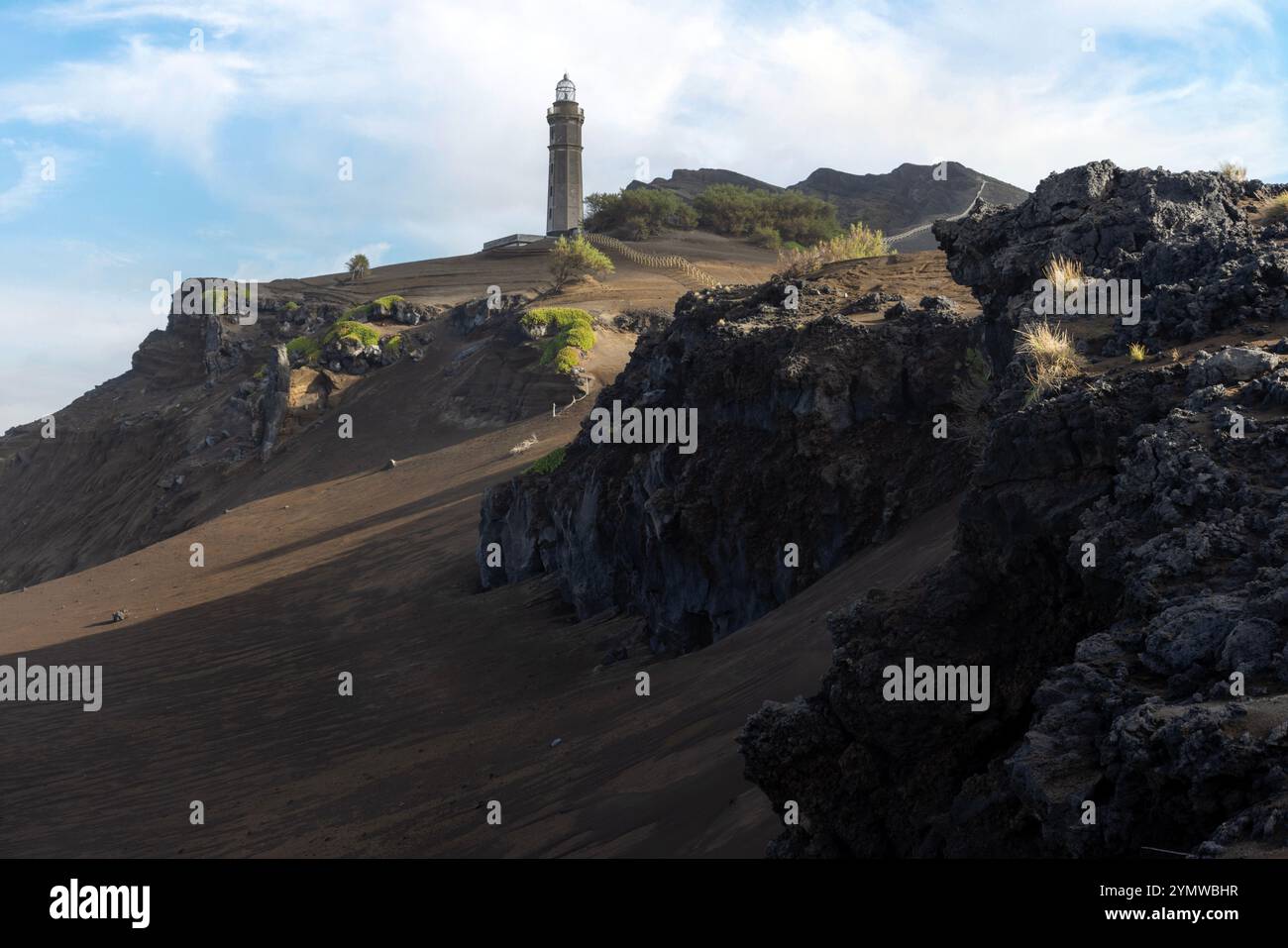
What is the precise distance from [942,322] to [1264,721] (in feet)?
34.5

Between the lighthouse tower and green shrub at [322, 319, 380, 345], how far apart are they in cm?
2018

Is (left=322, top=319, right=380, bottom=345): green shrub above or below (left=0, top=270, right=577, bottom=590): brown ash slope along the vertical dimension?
above

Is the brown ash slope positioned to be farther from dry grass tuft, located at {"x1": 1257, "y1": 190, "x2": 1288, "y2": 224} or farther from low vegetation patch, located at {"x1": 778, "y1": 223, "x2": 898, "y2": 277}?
dry grass tuft, located at {"x1": 1257, "y1": 190, "x2": 1288, "y2": 224}

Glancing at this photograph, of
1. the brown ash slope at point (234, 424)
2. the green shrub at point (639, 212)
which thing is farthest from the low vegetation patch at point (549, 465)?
the green shrub at point (639, 212)

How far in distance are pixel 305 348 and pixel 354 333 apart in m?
1.85

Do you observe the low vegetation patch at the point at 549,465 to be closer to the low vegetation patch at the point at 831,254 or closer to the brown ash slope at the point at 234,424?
the low vegetation patch at the point at 831,254

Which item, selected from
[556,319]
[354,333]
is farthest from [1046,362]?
[354,333]

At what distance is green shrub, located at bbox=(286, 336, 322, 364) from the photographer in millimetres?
41406

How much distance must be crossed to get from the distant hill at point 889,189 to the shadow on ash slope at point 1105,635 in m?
60.5

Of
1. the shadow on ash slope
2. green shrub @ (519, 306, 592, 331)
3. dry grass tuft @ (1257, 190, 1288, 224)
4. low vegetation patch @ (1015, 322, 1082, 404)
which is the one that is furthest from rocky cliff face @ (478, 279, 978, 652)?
green shrub @ (519, 306, 592, 331)

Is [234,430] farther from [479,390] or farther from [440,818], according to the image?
[440,818]

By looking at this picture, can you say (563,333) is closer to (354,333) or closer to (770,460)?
(354,333)

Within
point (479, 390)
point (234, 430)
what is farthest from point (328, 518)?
point (234, 430)

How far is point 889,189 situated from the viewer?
7862 centimetres
